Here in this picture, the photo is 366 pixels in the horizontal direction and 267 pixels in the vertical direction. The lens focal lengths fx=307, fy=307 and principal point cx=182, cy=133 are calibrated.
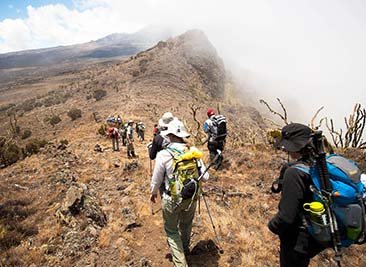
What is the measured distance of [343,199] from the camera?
2.91 metres

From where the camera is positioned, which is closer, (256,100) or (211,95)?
(211,95)

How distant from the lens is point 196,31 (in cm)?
6069

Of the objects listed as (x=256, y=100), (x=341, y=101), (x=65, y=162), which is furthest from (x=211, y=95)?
(x=341, y=101)

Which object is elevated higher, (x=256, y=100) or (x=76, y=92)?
(x=76, y=92)

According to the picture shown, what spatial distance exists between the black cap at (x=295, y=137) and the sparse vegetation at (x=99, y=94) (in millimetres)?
36642

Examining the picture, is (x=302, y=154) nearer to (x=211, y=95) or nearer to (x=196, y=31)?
(x=211, y=95)

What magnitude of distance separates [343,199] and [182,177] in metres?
2.14

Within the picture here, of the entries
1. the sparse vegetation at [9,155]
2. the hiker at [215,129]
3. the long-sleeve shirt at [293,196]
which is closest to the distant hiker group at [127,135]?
the sparse vegetation at [9,155]

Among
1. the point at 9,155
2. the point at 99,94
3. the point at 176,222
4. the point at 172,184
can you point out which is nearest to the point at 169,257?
the point at 176,222

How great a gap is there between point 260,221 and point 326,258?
1.64 metres

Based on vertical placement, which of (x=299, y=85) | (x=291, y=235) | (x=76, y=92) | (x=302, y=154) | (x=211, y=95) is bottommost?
(x=299, y=85)

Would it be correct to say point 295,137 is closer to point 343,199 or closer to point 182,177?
point 343,199

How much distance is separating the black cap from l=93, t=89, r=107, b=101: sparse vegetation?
36.6 metres

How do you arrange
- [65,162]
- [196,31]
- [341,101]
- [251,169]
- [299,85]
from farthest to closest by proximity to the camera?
[341,101], [299,85], [196,31], [65,162], [251,169]
